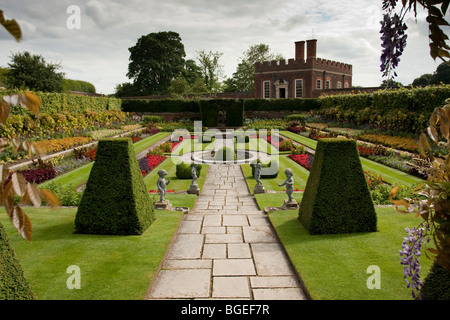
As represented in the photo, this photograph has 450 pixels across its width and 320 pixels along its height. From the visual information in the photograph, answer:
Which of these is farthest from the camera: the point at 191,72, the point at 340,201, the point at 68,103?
the point at 191,72

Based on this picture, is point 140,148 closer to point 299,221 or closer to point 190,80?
point 299,221

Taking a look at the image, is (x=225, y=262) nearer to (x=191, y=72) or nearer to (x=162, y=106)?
(x=162, y=106)

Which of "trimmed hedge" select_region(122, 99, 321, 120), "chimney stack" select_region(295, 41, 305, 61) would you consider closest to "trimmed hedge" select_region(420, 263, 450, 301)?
"trimmed hedge" select_region(122, 99, 321, 120)

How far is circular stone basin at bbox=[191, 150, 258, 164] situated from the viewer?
1538 centimetres

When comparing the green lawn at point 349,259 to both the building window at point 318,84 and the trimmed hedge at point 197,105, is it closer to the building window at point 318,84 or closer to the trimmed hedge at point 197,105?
the trimmed hedge at point 197,105

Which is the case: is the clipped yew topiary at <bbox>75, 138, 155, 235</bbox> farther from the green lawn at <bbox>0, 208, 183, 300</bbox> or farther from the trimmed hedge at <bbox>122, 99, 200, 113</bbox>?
the trimmed hedge at <bbox>122, 99, 200, 113</bbox>

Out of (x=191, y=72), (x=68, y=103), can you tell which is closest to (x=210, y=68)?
(x=191, y=72)

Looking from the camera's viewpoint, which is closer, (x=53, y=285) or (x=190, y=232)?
(x=53, y=285)

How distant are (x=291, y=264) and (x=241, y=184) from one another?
21.7 ft

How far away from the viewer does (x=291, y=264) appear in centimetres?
484

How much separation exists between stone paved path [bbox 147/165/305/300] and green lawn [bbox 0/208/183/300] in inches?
9.8

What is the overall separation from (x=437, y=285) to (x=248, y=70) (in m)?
58.7

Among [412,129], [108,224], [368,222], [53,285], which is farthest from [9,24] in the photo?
[412,129]

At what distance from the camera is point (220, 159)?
15703 mm
